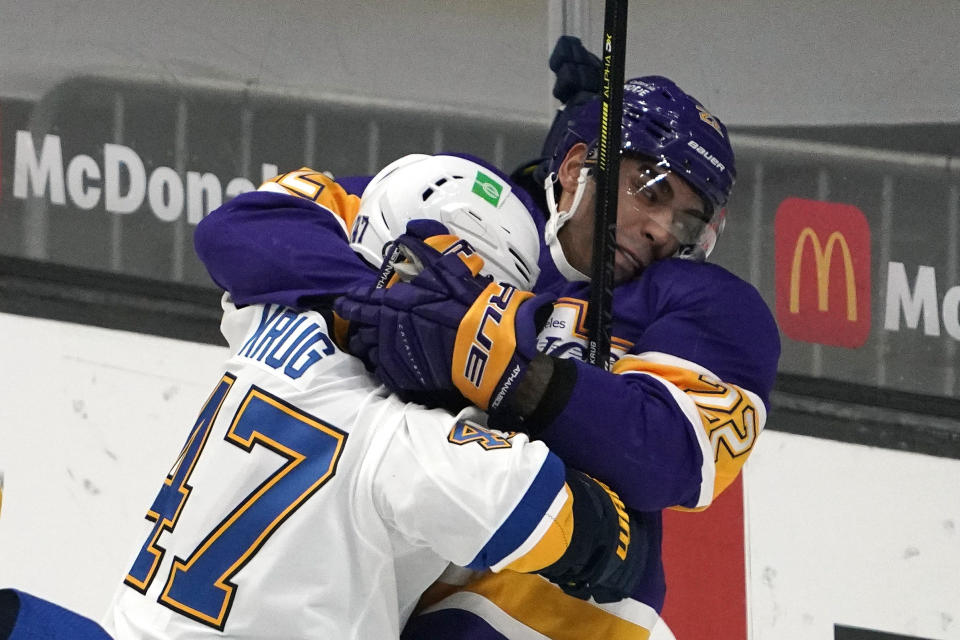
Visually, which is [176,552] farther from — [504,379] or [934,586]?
[934,586]

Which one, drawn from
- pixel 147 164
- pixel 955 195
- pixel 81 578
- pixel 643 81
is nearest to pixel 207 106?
pixel 147 164

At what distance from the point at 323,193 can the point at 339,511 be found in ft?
1.65

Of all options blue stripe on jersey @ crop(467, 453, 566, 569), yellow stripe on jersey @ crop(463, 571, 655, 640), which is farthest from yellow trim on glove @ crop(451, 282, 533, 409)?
yellow stripe on jersey @ crop(463, 571, 655, 640)

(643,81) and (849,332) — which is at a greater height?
(643,81)

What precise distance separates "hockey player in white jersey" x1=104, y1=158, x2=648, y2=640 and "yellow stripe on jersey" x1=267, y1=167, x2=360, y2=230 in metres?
0.26

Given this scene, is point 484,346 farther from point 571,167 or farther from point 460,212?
point 571,167

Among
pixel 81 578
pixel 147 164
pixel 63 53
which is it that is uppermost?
pixel 63 53

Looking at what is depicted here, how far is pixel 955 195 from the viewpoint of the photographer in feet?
9.98

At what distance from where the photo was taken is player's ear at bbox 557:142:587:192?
6.53ft

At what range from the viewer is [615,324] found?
74.0 inches

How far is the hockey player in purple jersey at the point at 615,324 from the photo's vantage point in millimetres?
1648

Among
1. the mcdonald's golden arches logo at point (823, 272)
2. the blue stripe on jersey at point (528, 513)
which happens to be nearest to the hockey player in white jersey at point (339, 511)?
the blue stripe on jersey at point (528, 513)

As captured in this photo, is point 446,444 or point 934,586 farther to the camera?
point 934,586

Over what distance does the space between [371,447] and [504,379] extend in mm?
163
